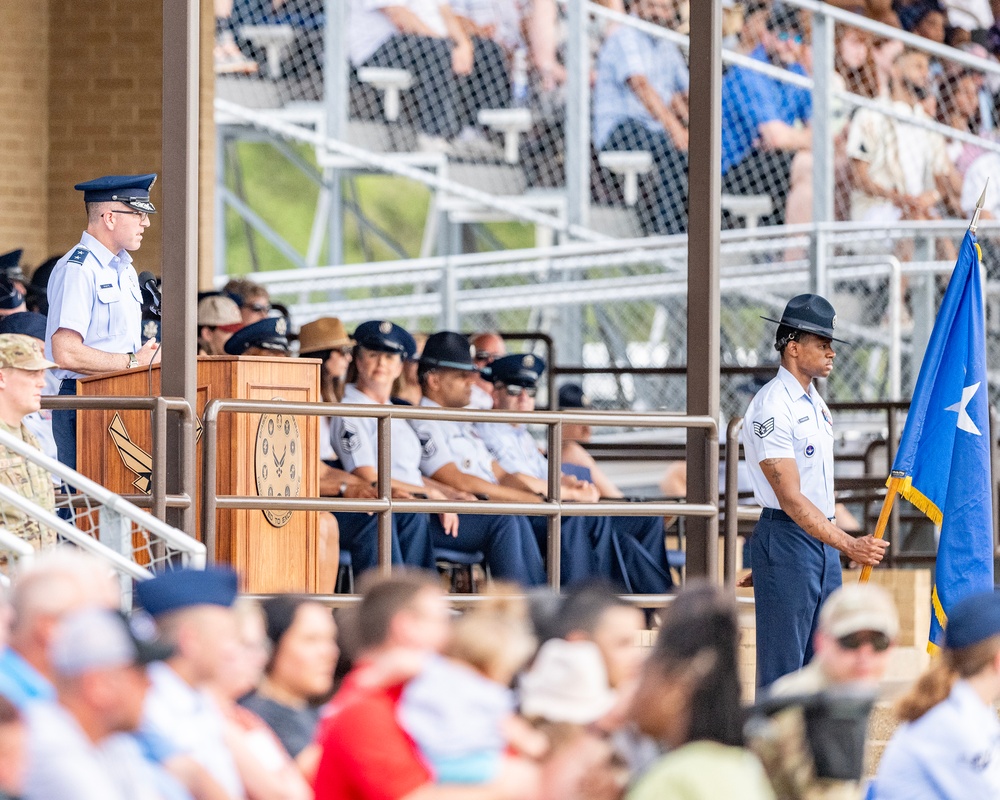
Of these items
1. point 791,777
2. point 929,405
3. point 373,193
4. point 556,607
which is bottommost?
Answer: point 791,777

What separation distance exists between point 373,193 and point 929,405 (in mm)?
19459

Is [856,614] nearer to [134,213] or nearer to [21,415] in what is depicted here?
[21,415]

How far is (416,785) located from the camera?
443 cm

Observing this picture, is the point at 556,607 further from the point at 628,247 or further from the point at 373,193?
the point at 373,193

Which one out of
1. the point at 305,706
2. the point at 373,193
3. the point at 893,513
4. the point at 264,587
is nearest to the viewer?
the point at 305,706

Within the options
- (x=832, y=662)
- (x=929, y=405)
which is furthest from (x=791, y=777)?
(x=929, y=405)

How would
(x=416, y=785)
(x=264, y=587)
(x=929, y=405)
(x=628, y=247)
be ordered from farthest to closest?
(x=628, y=247)
(x=929, y=405)
(x=264, y=587)
(x=416, y=785)

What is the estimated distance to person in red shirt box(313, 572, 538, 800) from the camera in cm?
442

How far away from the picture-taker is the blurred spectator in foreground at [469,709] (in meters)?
4.41

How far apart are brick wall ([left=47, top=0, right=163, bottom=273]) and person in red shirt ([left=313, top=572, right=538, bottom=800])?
9178 mm

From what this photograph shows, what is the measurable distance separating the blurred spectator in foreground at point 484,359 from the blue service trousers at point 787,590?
10.4 ft

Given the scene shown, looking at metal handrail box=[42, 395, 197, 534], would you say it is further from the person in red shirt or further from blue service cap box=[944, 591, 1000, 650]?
blue service cap box=[944, 591, 1000, 650]

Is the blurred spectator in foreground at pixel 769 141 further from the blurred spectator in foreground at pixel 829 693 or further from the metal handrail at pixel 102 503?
the blurred spectator in foreground at pixel 829 693

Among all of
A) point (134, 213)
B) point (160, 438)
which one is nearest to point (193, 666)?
point (160, 438)
